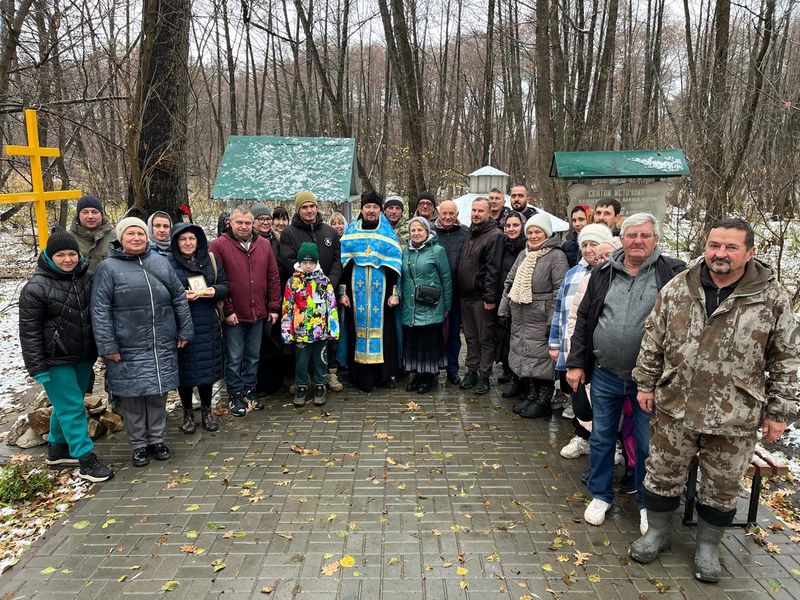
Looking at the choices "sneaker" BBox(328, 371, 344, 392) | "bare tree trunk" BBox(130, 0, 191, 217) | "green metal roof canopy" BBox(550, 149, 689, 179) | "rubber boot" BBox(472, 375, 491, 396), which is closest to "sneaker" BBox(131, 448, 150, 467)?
"sneaker" BBox(328, 371, 344, 392)

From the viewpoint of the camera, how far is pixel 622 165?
7.13 metres

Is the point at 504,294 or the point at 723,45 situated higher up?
the point at 723,45

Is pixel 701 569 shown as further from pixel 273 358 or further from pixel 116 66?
pixel 116 66

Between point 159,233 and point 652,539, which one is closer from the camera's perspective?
point 652,539

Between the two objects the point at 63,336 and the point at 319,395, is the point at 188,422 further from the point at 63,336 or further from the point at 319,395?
the point at 63,336

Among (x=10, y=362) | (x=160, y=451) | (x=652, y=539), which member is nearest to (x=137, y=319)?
(x=160, y=451)

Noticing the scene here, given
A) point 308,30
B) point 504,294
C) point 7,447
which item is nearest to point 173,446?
point 7,447

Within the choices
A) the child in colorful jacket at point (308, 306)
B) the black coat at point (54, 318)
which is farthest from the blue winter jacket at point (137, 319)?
the child in colorful jacket at point (308, 306)

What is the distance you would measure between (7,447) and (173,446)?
1.59 m

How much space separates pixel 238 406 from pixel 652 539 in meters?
4.09

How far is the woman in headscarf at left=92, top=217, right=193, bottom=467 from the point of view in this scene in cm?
425

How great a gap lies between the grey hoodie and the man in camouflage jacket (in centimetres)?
22

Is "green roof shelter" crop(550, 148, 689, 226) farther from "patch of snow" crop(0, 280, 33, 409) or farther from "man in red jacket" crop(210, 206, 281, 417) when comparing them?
"patch of snow" crop(0, 280, 33, 409)

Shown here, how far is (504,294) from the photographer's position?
5.66 m
